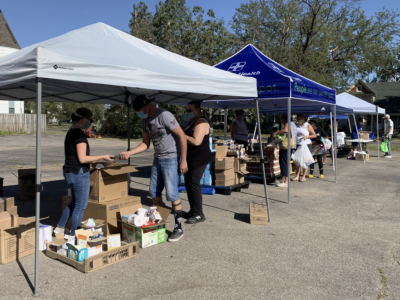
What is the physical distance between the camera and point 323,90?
8922 mm

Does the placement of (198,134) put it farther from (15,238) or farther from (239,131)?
(239,131)

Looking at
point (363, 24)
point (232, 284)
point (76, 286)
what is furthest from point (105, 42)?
point (363, 24)

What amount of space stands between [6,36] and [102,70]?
38.8 meters

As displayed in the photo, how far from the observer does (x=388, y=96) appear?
48375 mm

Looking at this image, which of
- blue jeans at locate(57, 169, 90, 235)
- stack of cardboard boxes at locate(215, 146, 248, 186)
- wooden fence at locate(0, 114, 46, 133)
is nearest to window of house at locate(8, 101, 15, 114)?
wooden fence at locate(0, 114, 46, 133)

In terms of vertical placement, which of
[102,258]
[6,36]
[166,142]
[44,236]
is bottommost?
[102,258]

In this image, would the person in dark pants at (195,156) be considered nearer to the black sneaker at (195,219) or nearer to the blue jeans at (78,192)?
the black sneaker at (195,219)

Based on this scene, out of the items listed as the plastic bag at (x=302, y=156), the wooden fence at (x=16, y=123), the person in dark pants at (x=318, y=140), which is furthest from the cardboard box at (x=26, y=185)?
the wooden fence at (x=16, y=123)

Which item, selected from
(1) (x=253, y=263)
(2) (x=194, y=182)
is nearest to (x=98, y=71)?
(2) (x=194, y=182)

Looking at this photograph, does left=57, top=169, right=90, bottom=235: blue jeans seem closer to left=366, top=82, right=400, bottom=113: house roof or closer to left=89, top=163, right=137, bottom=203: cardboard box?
left=89, top=163, right=137, bottom=203: cardboard box

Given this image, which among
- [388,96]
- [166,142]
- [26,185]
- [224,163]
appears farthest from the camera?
[388,96]

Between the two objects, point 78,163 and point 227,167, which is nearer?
point 78,163

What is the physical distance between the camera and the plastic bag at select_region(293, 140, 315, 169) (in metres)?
9.47

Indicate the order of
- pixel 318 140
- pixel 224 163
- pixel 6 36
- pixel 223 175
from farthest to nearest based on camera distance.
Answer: pixel 6 36
pixel 318 140
pixel 223 175
pixel 224 163
